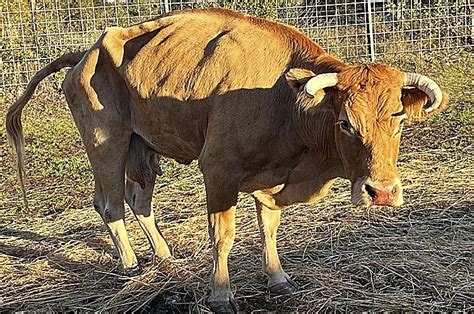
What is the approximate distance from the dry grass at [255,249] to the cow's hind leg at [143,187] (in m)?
0.23

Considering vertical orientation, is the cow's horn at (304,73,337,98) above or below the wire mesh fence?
above

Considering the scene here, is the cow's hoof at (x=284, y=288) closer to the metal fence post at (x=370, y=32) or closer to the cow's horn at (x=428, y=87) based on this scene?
the cow's horn at (x=428, y=87)

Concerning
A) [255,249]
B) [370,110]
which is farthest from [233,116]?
[255,249]

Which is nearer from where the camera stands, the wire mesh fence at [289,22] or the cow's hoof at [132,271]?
the cow's hoof at [132,271]

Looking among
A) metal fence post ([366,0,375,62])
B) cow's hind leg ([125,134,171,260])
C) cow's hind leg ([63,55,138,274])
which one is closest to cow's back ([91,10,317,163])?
cow's hind leg ([63,55,138,274])

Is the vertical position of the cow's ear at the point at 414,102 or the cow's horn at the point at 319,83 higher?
the cow's horn at the point at 319,83

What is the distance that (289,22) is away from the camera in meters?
13.7

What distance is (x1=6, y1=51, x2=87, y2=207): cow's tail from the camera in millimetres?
5883

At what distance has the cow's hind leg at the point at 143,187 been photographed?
5.54m

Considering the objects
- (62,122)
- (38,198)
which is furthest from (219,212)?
(62,122)

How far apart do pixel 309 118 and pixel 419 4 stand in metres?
10.4

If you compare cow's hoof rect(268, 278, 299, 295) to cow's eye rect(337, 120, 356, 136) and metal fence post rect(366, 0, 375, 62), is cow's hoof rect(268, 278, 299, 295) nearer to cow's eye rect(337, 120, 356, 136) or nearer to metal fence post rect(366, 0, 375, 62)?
cow's eye rect(337, 120, 356, 136)

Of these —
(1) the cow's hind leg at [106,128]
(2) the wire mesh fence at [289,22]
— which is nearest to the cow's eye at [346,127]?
(1) the cow's hind leg at [106,128]

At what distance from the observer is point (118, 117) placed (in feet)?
17.3
